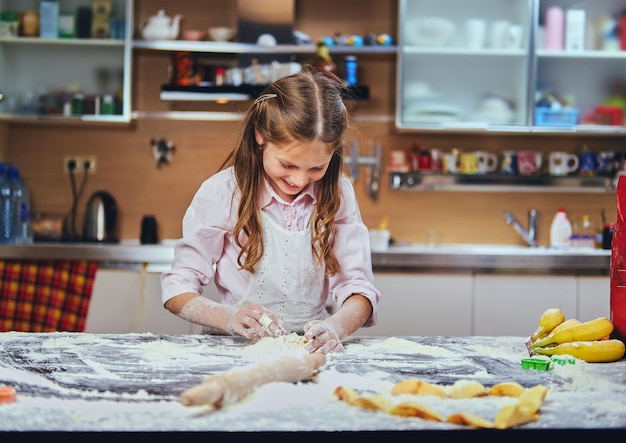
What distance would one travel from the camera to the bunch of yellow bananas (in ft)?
5.33

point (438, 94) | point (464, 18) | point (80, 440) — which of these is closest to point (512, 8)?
point (464, 18)

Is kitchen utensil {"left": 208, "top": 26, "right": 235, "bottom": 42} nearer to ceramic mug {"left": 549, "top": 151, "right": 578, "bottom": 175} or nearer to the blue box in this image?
the blue box

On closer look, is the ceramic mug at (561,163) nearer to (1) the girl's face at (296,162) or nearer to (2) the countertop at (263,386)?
(2) the countertop at (263,386)

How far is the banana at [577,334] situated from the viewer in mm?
1700

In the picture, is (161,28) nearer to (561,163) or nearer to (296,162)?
(561,163)

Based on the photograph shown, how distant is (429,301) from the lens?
346 cm

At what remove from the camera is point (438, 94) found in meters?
3.84

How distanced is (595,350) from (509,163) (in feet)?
7.91

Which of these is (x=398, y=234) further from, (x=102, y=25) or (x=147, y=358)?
(x=147, y=358)

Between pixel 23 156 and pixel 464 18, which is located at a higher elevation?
pixel 464 18

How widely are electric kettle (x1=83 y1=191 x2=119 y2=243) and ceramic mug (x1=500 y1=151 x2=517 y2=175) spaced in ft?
5.93

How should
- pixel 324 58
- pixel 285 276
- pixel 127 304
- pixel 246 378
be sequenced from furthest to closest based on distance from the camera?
pixel 324 58 → pixel 127 304 → pixel 285 276 → pixel 246 378

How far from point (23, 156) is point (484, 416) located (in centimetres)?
337

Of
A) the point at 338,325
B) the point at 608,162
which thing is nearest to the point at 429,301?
the point at 608,162
